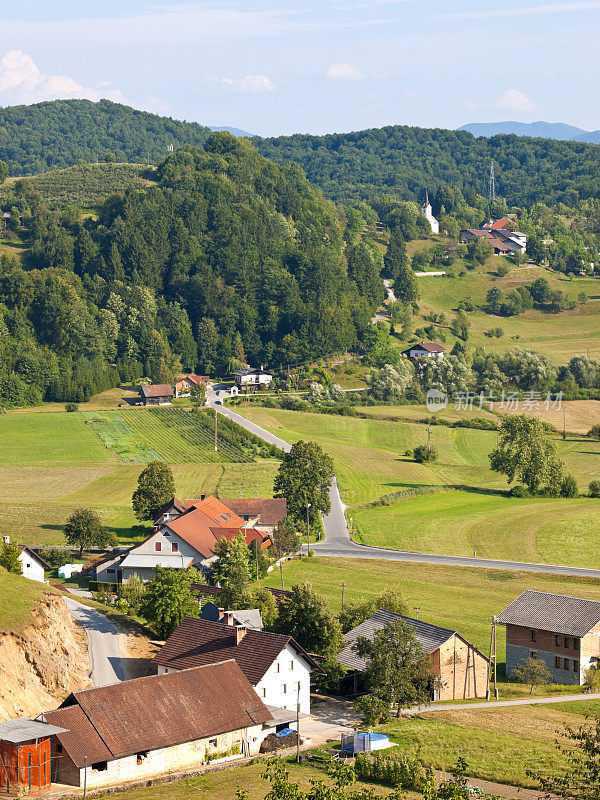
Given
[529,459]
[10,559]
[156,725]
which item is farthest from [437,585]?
[529,459]

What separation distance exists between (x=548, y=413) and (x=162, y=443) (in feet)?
143

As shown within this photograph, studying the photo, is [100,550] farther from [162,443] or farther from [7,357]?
[7,357]

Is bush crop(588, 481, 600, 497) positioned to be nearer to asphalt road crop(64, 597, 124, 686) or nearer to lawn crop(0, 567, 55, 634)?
asphalt road crop(64, 597, 124, 686)

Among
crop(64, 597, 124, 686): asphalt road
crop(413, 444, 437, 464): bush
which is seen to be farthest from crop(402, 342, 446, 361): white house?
crop(64, 597, 124, 686): asphalt road

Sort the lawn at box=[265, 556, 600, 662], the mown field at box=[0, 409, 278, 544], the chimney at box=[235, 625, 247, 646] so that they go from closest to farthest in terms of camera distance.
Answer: the chimney at box=[235, 625, 247, 646] < the lawn at box=[265, 556, 600, 662] < the mown field at box=[0, 409, 278, 544]

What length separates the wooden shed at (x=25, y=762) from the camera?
108ft

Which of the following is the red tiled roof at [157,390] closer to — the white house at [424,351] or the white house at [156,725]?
the white house at [424,351]

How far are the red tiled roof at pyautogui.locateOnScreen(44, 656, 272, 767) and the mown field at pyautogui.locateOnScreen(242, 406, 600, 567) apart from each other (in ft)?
118

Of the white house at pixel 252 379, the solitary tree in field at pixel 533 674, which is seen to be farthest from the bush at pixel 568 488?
the white house at pixel 252 379

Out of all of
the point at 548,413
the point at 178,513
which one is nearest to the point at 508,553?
the point at 178,513

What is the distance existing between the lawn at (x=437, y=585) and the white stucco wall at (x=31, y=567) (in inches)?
512

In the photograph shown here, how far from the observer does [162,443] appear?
105500 mm

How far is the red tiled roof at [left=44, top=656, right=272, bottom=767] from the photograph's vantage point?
3478 cm

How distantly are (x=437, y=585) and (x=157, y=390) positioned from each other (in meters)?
69.3
